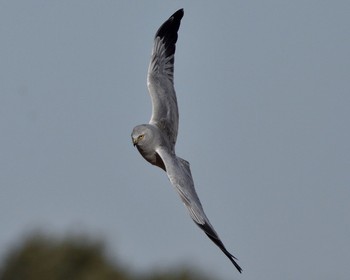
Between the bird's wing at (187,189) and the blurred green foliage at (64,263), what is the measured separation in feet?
83.6

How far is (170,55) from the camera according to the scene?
1981 cm

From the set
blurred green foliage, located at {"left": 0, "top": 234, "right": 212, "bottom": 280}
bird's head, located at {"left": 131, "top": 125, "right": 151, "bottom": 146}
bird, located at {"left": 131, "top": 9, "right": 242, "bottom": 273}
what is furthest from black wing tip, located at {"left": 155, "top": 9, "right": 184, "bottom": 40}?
blurred green foliage, located at {"left": 0, "top": 234, "right": 212, "bottom": 280}

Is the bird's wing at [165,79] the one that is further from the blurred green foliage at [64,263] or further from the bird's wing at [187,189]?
the blurred green foliage at [64,263]

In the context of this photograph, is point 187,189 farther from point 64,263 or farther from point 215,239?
point 64,263

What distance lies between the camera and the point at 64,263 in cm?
4591

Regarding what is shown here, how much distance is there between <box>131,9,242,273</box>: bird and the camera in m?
17.5

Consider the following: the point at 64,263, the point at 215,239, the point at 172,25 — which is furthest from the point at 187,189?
the point at 64,263

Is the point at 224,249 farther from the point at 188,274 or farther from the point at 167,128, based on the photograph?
the point at 188,274

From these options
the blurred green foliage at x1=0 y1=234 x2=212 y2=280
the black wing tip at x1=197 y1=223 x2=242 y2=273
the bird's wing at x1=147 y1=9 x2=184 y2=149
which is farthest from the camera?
the blurred green foliage at x1=0 y1=234 x2=212 y2=280

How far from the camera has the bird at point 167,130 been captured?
57.4ft

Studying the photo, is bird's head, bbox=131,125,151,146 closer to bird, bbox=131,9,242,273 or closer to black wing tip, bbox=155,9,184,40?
bird, bbox=131,9,242,273

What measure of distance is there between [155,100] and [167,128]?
40 centimetres

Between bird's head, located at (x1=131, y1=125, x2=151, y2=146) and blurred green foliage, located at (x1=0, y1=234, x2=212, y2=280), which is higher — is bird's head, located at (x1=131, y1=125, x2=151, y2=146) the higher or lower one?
the lower one

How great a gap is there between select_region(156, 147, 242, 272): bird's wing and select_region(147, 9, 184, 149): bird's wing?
64 cm
